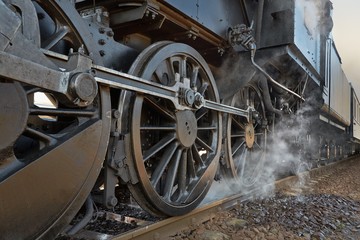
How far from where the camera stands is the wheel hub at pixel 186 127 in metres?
2.59

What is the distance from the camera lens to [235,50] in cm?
346

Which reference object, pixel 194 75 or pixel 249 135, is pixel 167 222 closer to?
pixel 194 75

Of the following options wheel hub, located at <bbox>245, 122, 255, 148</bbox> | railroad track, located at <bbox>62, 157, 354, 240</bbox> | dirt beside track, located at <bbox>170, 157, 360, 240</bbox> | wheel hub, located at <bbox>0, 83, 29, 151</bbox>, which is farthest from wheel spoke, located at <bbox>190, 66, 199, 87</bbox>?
wheel hub, located at <bbox>0, 83, 29, 151</bbox>

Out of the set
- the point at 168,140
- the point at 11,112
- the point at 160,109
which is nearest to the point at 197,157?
the point at 168,140

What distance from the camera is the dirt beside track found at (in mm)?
2639

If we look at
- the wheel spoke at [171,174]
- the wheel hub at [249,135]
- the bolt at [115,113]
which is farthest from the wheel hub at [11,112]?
the wheel hub at [249,135]

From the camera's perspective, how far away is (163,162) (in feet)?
8.41

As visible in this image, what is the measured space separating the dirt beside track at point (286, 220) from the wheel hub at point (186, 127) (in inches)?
27.7

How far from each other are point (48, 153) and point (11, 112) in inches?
10.4

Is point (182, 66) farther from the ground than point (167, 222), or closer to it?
farther from the ground

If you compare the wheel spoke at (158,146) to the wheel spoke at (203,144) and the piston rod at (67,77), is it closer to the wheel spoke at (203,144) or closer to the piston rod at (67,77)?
the piston rod at (67,77)

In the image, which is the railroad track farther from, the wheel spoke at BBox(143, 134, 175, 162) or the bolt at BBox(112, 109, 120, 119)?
the bolt at BBox(112, 109, 120, 119)

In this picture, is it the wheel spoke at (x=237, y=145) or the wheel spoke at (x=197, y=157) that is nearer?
the wheel spoke at (x=197, y=157)

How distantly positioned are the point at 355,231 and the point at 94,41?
9.21 ft
